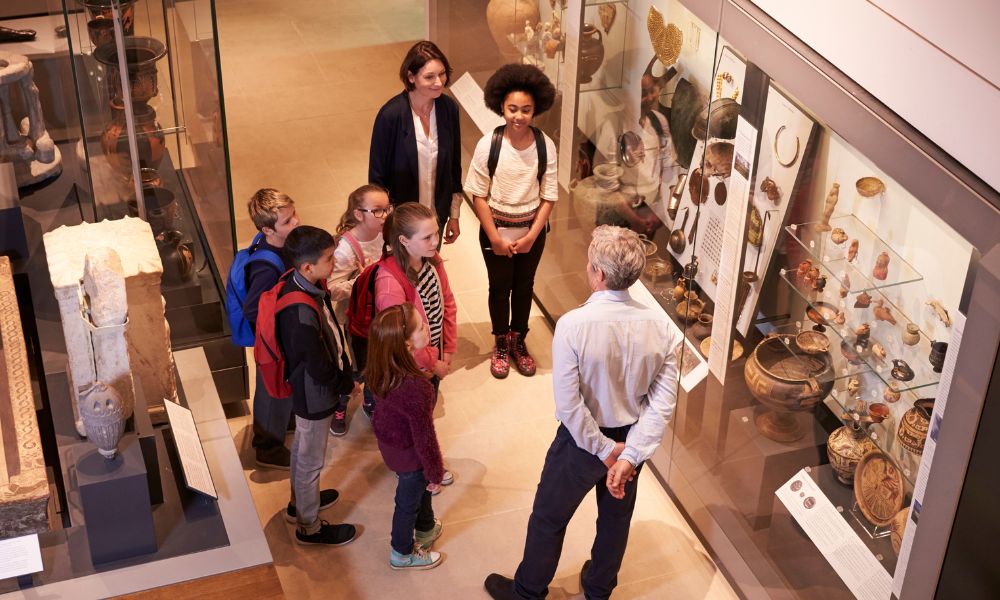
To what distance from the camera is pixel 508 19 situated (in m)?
6.90

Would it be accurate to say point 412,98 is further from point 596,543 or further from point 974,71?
point 974,71

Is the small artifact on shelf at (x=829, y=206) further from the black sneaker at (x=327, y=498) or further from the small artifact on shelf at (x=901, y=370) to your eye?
the black sneaker at (x=327, y=498)

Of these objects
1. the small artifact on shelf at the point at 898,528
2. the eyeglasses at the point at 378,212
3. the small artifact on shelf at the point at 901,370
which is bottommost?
the small artifact on shelf at the point at 898,528

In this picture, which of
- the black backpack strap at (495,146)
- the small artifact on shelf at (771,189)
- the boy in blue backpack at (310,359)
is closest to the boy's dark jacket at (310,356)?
the boy in blue backpack at (310,359)

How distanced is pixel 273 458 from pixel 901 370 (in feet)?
→ 10.3

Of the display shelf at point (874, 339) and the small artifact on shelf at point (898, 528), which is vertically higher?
the display shelf at point (874, 339)

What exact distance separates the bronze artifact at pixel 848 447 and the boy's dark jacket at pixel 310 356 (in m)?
1.98

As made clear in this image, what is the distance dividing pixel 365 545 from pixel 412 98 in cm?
223

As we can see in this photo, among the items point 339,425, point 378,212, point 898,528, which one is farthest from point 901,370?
point 339,425

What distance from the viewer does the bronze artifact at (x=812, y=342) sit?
4.28 m

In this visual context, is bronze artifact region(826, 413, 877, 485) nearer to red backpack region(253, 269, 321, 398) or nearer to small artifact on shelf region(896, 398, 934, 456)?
small artifact on shelf region(896, 398, 934, 456)

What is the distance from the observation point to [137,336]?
4.98 meters

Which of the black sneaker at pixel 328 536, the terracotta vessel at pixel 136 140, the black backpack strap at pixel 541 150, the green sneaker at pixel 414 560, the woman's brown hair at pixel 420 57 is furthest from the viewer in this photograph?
the black backpack strap at pixel 541 150

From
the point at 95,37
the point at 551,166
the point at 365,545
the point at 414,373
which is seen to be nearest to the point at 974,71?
the point at 414,373
